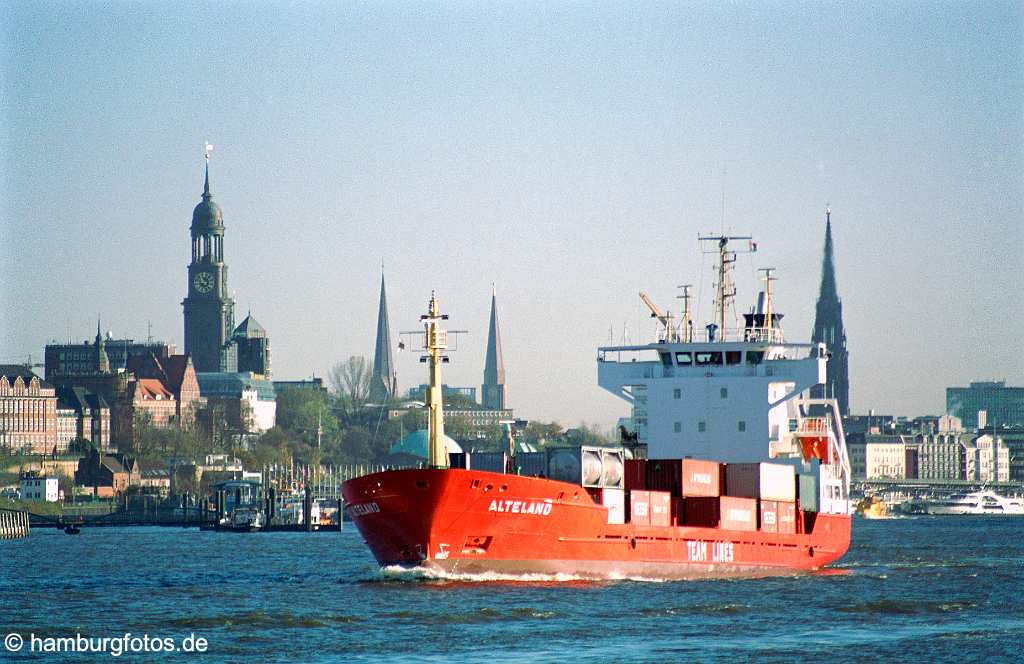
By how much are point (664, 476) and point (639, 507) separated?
9.91ft

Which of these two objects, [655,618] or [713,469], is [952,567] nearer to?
[713,469]

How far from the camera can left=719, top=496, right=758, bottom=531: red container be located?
7238cm

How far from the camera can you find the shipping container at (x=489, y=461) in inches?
2675

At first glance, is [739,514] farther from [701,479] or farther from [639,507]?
[639,507]

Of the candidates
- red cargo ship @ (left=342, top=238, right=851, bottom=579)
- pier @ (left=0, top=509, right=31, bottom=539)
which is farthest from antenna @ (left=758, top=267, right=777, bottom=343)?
pier @ (left=0, top=509, right=31, bottom=539)

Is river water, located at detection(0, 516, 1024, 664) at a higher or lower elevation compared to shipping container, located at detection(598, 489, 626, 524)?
lower

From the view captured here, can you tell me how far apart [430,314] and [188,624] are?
572 inches

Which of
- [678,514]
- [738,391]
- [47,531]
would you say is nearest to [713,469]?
[678,514]

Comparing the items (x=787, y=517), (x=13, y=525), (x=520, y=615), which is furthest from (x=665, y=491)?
(x=13, y=525)

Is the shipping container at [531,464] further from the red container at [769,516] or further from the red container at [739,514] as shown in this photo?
the red container at [769,516]

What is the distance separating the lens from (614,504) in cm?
6775

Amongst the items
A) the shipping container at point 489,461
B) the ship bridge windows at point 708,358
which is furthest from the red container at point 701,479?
the ship bridge windows at point 708,358

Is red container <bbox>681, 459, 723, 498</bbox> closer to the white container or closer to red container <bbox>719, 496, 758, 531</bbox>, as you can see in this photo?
red container <bbox>719, 496, 758, 531</bbox>

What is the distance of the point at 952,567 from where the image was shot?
89688 mm
